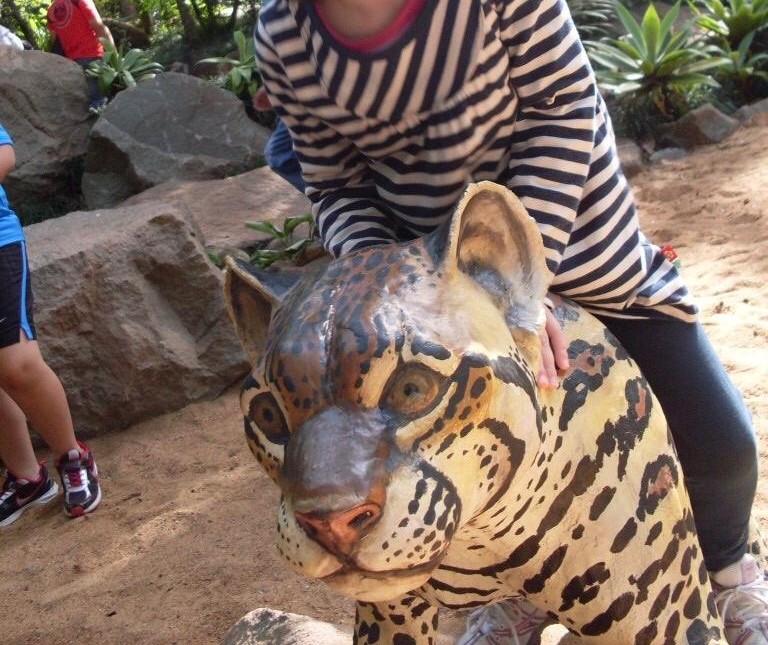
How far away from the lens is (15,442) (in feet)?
12.4

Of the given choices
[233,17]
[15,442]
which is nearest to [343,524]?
[15,442]

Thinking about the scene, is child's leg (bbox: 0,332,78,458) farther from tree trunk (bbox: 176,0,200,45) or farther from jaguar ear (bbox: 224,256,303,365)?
tree trunk (bbox: 176,0,200,45)

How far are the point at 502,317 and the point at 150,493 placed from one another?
2.87 m

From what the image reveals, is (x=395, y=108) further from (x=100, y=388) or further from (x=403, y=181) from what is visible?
(x=100, y=388)

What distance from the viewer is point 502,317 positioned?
1.26 m

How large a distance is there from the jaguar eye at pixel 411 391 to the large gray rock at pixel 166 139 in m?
7.09

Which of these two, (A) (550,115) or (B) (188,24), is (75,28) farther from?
(A) (550,115)

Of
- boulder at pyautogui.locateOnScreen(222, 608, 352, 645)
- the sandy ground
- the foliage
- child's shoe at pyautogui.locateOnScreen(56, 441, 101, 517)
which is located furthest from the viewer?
the foliage

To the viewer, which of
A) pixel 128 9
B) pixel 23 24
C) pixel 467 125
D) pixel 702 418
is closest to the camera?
pixel 467 125

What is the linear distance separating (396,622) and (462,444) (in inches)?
21.8

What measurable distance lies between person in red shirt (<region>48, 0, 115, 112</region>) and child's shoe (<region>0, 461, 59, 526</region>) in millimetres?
6025

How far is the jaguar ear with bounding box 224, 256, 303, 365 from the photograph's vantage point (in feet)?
4.48

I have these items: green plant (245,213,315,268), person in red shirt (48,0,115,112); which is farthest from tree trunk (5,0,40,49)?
green plant (245,213,315,268)

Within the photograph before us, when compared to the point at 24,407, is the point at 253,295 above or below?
above
